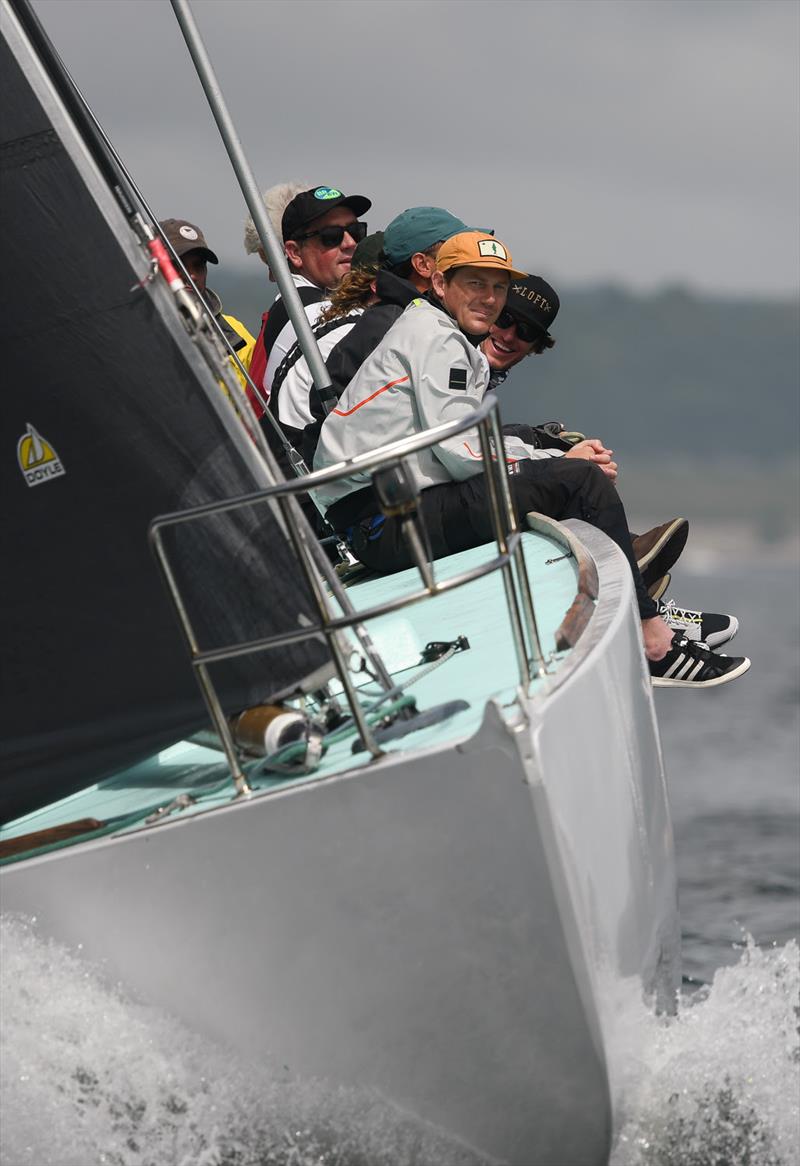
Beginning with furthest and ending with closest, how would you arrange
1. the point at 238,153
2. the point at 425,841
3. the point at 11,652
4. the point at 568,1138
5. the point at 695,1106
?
the point at 238,153 < the point at 11,652 < the point at 695,1106 < the point at 568,1138 < the point at 425,841

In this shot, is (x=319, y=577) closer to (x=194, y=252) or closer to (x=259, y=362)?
(x=259, y=362)

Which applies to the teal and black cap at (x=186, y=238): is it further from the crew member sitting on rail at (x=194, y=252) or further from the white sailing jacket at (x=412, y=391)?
the white sailing jacket at (x=412, y=391)

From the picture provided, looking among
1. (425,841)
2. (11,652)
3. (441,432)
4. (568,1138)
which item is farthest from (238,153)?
(568,1138)

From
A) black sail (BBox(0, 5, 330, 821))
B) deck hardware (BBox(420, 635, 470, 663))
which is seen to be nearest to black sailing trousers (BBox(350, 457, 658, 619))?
deck hardware (BBox(420, 635, 470, 663))

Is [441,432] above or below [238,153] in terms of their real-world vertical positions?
below

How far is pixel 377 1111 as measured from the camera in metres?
3.45

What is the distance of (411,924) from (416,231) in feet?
8.60

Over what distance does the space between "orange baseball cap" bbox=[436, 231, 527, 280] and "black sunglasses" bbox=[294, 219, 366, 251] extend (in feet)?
4.26

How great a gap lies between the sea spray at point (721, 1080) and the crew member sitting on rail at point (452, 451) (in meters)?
1.45

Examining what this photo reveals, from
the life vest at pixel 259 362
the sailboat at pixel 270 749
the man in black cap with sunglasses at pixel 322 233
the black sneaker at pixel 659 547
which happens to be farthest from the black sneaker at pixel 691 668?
the man in black cap with sunglasses at pixel 322 233

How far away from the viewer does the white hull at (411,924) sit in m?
3.26

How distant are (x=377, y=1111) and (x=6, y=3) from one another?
8.42 feet

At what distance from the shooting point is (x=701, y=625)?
6.00 m

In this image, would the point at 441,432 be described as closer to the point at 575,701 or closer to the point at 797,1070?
the point at 575,701
